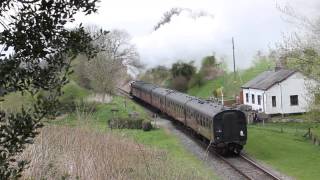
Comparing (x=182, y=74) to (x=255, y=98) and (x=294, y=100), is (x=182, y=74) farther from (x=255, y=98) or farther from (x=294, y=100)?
(x=294, y=100)

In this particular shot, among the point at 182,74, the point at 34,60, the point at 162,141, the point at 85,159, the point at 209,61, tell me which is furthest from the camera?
the point at 209,61

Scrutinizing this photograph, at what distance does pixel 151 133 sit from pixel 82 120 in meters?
18.6

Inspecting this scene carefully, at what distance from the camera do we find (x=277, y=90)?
40.7 m

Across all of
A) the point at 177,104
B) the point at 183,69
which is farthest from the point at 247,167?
the point at 183,69

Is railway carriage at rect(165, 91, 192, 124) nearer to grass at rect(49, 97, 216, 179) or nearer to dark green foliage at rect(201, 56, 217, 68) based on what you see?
grass at rect(49, 97, 216, 179)

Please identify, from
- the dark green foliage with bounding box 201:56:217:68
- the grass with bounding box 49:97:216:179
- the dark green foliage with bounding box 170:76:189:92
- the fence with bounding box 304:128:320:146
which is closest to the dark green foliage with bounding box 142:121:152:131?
the grass with bounding box 49:97:216:179

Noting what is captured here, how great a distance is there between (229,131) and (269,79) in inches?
899

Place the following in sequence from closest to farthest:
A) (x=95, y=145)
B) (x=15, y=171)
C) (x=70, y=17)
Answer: (x=15, y=171)
(x=70, y=17)
(x=95, y=145)

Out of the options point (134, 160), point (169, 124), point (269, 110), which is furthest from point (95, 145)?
point (269, 110)

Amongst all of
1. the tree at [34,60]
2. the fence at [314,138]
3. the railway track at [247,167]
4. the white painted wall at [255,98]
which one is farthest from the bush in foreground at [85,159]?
the white painted wall at [255,98]

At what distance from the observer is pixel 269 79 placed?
42438 millimetres

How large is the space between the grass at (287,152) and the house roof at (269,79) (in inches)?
474

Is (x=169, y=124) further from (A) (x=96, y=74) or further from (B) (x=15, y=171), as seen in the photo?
(B) (x=15, y=171)

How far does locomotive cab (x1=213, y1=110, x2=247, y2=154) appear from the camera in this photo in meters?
20.6
